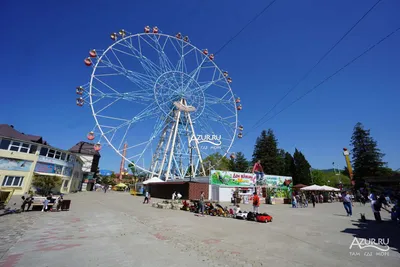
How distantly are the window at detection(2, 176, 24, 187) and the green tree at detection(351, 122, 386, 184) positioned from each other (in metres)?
61.0

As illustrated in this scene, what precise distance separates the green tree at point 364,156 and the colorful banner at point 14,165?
6066 centimetres

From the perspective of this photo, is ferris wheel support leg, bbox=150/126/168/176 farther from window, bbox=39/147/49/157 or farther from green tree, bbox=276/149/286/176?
green tree, bbox=276/149/286/176

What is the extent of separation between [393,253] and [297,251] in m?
2.72

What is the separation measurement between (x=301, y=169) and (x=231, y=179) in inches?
1620

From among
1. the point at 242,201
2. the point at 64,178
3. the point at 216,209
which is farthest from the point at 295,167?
the point at 64,178

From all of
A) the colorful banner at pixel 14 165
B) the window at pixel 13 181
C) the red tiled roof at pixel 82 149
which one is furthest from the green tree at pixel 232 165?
the window at pixel 13 181

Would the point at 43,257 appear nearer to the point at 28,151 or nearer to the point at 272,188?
the point at 28,151

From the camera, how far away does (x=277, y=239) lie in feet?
24.6

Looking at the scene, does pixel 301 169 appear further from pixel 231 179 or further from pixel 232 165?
pixel 231 179

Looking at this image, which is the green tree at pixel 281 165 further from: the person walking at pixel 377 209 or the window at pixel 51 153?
the window at pixel 51 153

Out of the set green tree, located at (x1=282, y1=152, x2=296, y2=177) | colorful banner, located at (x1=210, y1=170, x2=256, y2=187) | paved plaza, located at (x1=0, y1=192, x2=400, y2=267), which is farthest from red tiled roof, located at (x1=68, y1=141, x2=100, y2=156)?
green tree, located at (x1=282, y1=152, x2=296, y2=177)

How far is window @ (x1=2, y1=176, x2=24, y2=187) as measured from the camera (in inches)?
968

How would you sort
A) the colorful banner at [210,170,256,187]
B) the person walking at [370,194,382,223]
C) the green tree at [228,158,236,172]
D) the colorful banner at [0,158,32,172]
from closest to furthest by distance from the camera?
1. the person walking at [370,194,382,223]
2. the colorful banner at [0,158,32,172]
3. the colorful banner at [210,170,256,187]
4. the green tree at [228,158,236,172]

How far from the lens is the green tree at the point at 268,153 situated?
59406mm
